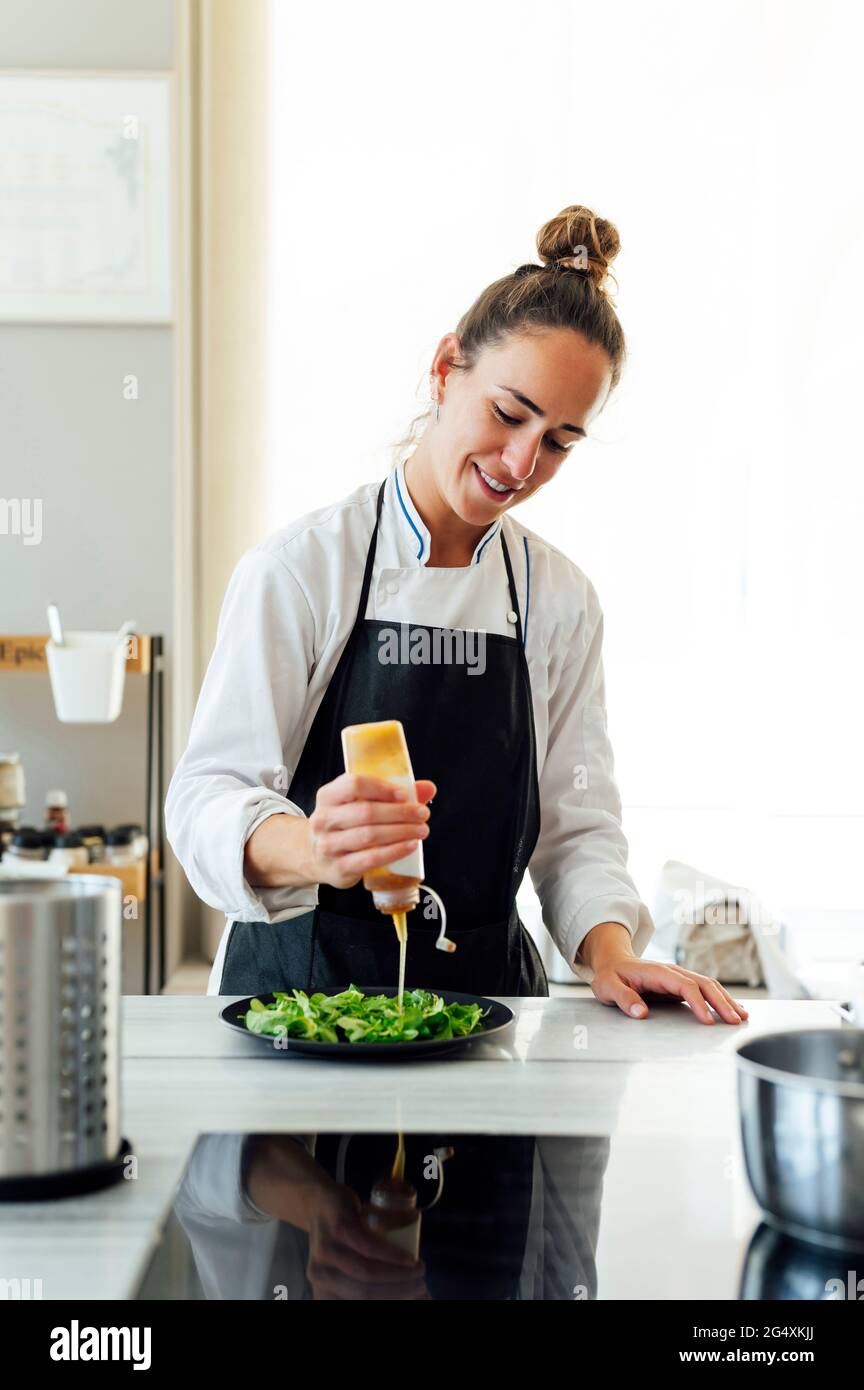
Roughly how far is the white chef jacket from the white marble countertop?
0.63ft

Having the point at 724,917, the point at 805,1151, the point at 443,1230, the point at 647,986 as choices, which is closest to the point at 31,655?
the point at 724,917

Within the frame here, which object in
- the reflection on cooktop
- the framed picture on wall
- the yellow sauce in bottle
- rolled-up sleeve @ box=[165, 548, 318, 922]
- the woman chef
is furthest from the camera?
the framed picture on wall

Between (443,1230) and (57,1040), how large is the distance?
29cm

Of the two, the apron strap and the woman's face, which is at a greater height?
the woman's face

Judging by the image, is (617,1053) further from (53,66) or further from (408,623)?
(53,66)

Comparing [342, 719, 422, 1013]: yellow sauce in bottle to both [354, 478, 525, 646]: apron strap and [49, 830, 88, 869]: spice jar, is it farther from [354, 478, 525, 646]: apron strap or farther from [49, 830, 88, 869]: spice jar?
[49, 830, 88, 869]: spice jar

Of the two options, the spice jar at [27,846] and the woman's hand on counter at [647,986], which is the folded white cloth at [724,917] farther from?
the woman's hand on counter at [647,986]

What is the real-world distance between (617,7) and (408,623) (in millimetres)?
2979

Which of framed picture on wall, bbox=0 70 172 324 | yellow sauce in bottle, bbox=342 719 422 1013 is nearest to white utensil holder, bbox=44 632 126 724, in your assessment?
framed picture on wall, bbox=0 70 172 324

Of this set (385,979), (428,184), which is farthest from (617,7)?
(385,979)

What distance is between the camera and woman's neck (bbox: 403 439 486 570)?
179cm

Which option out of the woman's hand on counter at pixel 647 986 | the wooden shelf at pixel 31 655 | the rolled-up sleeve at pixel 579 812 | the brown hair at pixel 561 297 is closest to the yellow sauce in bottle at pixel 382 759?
the woman's hand on counter at pixel 647 986

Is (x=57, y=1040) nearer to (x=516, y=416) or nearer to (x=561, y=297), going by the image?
(x=516, y=416)

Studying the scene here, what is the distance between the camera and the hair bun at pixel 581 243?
5.83 ft
